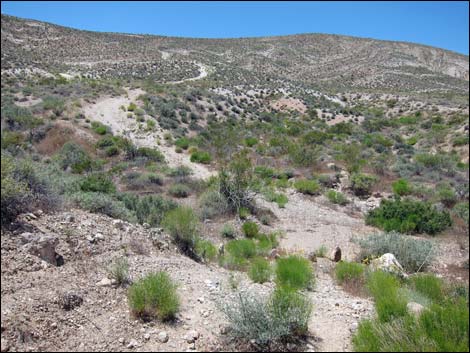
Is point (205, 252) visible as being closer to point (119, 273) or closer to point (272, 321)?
point (119, 273)

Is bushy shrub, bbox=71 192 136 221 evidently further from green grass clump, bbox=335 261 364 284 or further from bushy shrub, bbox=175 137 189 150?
bushy shrub, bbox=175 137 189 150

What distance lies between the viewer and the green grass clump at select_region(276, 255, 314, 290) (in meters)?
6.13

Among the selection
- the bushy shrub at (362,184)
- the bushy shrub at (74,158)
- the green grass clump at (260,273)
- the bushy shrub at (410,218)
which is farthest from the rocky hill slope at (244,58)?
the green grass clump at (260,273)

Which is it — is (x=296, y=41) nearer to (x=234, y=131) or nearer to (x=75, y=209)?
(x=234, y=131)

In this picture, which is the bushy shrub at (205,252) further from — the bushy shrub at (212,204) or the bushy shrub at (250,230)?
the bushy shrub at (212,204)

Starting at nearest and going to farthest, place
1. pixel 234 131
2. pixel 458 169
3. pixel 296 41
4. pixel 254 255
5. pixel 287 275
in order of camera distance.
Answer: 1. pixel 287 275
2. pixel 254 255
3. pixel 458 169
4. pixel 234 131
5. pixel 296 41

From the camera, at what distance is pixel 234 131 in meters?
25.2

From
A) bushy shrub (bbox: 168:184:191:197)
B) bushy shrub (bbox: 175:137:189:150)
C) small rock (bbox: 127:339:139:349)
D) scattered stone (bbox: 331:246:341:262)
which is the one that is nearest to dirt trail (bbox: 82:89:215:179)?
bushy shrub (bbox: 175:137:189:150)

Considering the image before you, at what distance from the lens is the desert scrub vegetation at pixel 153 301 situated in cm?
459

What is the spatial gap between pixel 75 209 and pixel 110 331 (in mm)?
3797

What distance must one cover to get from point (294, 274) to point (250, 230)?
15.0 feet

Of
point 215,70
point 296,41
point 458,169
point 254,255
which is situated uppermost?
point 296,41

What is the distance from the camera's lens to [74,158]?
16219mm

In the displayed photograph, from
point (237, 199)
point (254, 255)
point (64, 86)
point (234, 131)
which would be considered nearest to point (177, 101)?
point (234, 131)
